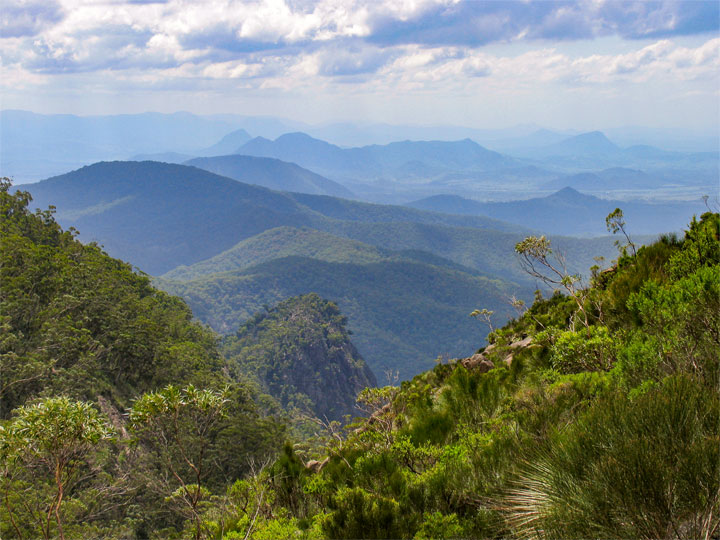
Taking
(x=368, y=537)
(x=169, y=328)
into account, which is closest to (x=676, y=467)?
(x=368, y=537)

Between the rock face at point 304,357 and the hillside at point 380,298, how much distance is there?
32341 millimetres

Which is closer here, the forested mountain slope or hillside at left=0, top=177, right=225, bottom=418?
the forested mountain slope

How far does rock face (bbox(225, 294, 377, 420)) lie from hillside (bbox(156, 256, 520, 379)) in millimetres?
32341

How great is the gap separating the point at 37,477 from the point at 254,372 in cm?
5773

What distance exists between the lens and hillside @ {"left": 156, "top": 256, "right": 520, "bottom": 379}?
12750cm

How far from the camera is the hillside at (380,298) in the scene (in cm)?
12750

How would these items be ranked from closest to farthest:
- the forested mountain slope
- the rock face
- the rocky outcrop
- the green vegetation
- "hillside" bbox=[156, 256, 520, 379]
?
the forested mountain slope < the rocky outcrop < the green vegetation < the rock face < "hillside" bbox=[156, 256, 520, 379]

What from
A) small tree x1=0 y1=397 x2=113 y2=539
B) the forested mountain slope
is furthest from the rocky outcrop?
small tree x1=0 y1=397 x2=113 y2=539

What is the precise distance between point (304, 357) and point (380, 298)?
2580 inches

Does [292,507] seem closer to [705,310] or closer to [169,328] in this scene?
[705,310]

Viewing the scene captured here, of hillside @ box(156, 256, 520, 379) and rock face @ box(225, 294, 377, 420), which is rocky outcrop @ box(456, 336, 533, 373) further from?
hillside @ box(156, 256, 520, 379)

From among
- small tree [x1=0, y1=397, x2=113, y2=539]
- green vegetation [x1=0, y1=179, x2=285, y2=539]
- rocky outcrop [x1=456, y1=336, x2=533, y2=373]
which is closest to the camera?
small tree [x1=0, y1=397, x2=113, y2=539]

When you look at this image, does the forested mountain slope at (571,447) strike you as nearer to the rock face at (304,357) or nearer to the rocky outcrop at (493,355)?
the rocky outcrop at (493,355)

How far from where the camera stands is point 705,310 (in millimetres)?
5734
